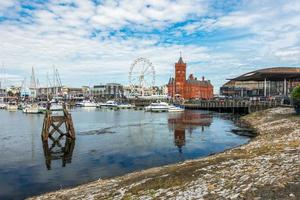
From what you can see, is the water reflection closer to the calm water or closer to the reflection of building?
the calm water

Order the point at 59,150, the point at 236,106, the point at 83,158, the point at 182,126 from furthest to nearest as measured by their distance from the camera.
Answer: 1. the point at 236,106
2. the point at 182,126
3. the point at 59,150
4. the point at 83,158

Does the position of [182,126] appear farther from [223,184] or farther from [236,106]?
[223,184]

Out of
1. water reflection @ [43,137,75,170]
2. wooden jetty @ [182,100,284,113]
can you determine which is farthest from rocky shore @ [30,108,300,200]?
wooden jetty @ [182,100,284,113]

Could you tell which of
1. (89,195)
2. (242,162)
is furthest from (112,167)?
(242,162)

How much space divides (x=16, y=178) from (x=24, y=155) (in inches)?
362

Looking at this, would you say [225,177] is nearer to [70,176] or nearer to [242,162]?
[242,162]

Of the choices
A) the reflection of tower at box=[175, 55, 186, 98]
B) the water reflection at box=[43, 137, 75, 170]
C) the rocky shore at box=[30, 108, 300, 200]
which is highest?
the reflection of tower at box=[175, 55, 186, 98]

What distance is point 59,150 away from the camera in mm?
34906

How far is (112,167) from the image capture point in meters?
26.2

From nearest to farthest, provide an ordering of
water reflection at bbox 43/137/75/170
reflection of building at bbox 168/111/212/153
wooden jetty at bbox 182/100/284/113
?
1. water reflection at bbox 43/137/75/170
2. reflection of building at bbox 168/111/212/153
3. wooden jetty at bbox 182/100/284/113

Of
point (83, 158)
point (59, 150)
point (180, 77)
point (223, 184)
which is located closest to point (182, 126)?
point (59, 150)

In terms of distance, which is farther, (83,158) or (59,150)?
(59,150)

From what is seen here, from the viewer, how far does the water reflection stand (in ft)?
99.1

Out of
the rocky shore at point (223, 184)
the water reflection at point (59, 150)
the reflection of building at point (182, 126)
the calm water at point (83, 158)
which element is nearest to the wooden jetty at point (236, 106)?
the reflection of building at point (182, 126)
